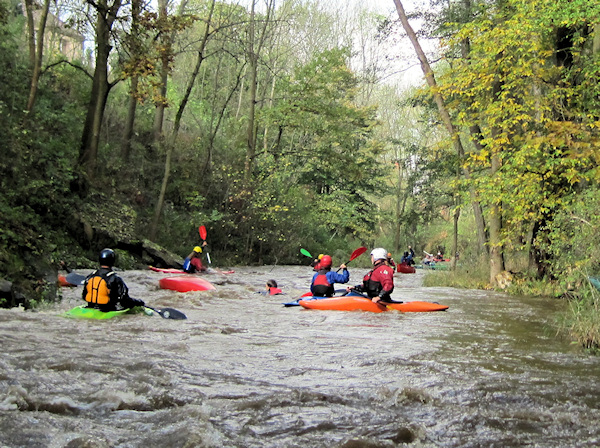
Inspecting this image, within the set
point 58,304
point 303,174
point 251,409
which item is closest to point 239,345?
point 251,409

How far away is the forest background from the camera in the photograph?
401 inches

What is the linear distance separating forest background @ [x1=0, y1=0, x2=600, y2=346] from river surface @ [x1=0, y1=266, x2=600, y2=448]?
152cm

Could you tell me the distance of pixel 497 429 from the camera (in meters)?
3.51

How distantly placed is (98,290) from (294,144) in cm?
2192

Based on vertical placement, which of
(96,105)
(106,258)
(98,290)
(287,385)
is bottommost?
(287,385)

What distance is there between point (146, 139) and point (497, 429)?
20.0 meters

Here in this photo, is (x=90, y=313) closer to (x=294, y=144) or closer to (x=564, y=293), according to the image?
(x=564, y=293)

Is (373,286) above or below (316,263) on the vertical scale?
below

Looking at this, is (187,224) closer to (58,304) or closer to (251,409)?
(58,304)

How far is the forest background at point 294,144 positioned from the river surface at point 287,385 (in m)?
1.52

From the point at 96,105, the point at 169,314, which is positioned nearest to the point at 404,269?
the point at 96,105

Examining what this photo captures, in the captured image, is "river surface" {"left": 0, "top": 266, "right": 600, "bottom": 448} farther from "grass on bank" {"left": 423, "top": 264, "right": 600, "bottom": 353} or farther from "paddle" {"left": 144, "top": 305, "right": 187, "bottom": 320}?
"grass on bank" {"left": 423, "top": 264, "right": 600, "bottom": 353}

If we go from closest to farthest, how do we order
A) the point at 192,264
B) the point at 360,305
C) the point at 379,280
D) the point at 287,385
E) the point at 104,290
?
the point at 287,385 → the point at 104,290 → the point at 360,305 → the point at 379,280 → the point at 192,264

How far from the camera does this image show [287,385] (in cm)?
446
